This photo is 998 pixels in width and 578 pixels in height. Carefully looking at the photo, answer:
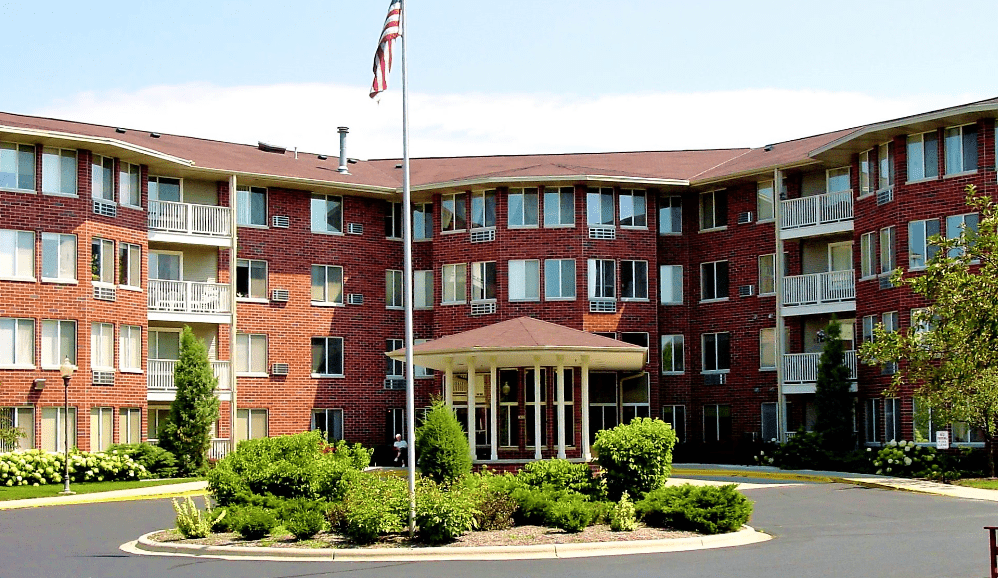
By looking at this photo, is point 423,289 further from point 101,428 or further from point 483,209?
point 101,428

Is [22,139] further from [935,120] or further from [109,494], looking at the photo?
[935,120]

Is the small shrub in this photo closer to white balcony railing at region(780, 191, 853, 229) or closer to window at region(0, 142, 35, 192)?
white balcony railing at region(780, 191, 853, 229)

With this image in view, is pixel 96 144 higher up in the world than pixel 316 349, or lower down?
higher up

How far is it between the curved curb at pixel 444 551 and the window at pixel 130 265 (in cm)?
2355

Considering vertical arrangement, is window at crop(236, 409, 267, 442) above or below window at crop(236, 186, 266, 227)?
below

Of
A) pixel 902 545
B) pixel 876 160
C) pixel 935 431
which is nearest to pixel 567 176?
pixel 876 160

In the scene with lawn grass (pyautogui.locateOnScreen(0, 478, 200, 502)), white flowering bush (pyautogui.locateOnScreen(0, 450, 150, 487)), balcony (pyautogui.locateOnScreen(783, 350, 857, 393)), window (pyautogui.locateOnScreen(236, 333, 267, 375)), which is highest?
window (pyautogui.locateOnScreen(236, 333, 267, 375))

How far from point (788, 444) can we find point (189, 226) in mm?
20886

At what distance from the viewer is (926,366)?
34344 mm

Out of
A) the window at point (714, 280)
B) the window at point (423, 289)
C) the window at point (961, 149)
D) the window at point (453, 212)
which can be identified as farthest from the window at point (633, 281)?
the window at point (961, 149)

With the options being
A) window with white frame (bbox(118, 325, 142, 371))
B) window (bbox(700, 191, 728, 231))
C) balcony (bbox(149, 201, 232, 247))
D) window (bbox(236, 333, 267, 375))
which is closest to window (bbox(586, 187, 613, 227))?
window (bbox(700, 191, 728, 231))

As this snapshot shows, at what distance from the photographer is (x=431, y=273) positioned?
51.0m

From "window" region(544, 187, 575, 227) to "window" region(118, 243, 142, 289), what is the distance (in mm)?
13906

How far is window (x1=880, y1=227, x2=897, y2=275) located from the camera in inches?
1622
